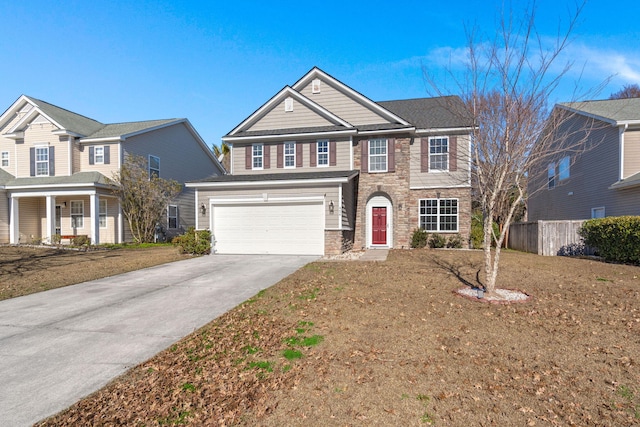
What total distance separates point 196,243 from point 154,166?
10074mm

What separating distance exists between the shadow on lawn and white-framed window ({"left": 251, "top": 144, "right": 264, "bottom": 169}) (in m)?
9.47

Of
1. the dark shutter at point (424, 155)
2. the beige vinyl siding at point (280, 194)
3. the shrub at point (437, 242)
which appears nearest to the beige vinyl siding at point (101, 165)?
the beige vinyl siding at point (280, 194)

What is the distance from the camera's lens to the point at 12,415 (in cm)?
332

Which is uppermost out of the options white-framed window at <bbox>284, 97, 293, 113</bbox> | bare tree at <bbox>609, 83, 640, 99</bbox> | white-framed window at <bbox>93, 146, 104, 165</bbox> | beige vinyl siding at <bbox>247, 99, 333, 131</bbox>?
bare tree at <bbox>609, 83, 640, 99</bbox>

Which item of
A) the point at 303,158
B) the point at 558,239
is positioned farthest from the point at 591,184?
the point at 303,158

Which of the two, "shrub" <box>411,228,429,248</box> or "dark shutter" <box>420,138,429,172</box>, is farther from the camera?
"dark shutter" <box>420,138,429,172</box>

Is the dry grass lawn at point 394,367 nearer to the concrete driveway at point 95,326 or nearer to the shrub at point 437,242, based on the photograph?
the concrete driveway at point 95,326

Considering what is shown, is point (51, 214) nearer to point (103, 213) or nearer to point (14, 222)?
point (103, 213)

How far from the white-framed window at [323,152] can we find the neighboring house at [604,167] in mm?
8834

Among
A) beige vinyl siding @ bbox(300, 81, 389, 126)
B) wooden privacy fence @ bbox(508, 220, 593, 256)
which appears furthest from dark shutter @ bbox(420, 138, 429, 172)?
wooden privacy fence @ bbox(508, 220, 593, 256)

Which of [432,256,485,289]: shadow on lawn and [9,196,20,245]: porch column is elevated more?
[9,196,20,245]: porch column

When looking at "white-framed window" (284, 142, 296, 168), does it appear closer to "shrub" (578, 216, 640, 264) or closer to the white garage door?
the white garage door

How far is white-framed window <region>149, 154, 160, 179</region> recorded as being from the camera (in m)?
21.7

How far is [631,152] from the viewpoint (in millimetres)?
14969
